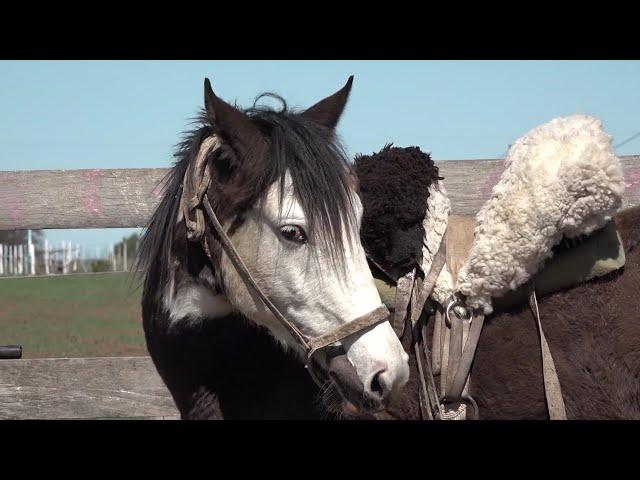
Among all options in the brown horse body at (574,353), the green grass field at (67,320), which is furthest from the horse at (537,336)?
the green grass field at (67,320)

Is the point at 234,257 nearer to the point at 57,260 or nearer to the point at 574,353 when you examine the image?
the point at 574,353

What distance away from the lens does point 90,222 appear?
3.58 metres

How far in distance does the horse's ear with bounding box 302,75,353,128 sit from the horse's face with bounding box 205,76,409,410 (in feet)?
0.86

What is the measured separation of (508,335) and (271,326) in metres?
0.87

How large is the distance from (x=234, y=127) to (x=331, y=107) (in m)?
0.51

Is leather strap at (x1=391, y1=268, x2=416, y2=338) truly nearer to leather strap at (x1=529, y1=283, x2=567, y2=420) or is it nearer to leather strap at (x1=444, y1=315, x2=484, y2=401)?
leather strap at (x1=444, y1=315, x2=484, y2=401)

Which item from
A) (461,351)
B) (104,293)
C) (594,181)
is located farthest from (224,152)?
(104,293)

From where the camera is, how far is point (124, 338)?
1043 cm

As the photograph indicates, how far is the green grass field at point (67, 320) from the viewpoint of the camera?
906cm

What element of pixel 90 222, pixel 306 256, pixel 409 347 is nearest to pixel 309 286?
pixel 306 256

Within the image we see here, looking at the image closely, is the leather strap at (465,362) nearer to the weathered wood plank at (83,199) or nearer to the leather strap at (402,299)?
the leather strap at (402,299)

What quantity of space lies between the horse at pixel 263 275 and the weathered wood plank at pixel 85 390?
0.96 meters

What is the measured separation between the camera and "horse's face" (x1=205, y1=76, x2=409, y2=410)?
214 centimetres

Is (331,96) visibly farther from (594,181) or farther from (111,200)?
(111,200)
